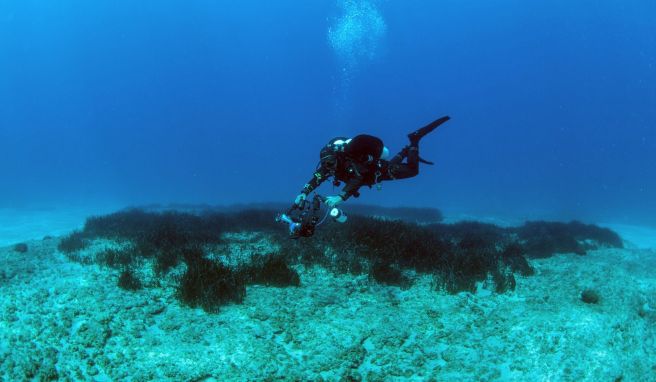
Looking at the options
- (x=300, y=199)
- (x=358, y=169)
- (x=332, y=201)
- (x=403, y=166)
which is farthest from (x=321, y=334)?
(x=403, y=166)

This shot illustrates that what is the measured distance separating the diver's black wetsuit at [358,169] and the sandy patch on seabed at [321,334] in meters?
1.87

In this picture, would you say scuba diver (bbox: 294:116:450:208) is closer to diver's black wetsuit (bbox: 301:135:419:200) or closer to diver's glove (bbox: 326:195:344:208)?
diver's black wetsuit (bbox: 301:135:419:200)

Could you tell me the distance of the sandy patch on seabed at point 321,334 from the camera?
15.2 feet

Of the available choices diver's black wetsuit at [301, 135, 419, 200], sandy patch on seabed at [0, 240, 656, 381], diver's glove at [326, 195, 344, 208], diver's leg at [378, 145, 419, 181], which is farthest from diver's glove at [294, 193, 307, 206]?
diver's leg at [378, 145, 419, 181]

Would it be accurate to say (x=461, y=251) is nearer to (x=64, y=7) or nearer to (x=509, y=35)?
(x=509, y=35)

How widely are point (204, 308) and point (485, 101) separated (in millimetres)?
177268

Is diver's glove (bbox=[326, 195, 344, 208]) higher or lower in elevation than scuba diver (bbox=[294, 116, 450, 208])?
lower

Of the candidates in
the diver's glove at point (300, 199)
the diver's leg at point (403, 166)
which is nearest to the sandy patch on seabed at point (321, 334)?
the diver's glove at point (300, 199)

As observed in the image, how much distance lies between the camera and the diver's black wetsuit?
6801mm

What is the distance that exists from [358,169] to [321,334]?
9.72 feet

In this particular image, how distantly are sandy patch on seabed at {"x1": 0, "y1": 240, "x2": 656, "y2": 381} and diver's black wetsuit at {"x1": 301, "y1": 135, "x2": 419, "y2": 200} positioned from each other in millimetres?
1868

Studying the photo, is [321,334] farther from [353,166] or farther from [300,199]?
[353,166]

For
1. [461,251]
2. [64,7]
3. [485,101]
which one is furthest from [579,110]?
[64,7]

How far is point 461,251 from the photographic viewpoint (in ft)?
29.7
